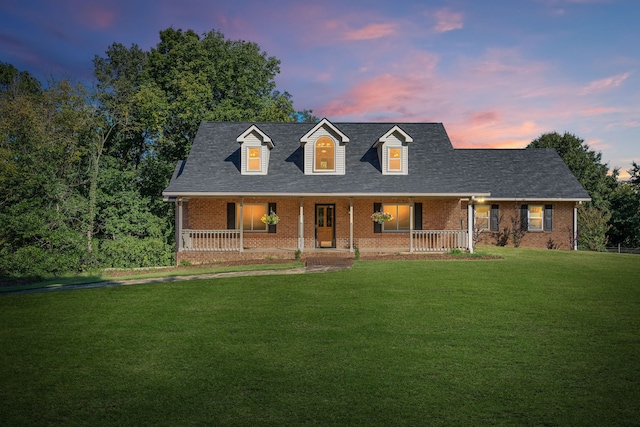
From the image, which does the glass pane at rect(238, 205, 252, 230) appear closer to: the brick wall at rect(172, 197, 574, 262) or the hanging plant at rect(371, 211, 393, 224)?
the brick wall at rect(172, 197, 574, 262)

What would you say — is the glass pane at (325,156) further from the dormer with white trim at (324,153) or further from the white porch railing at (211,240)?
the white porch railing at (211,240)

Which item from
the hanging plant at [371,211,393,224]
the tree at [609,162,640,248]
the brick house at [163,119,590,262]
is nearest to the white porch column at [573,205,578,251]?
the brick house at [163,119,590,262]

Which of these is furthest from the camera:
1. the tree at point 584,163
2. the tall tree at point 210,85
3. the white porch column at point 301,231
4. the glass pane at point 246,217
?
the tree at point 584,163

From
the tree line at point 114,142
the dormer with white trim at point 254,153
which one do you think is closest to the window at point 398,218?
the dormer with white trim at point 254,153

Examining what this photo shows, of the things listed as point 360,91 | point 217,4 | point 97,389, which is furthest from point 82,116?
point 97,389

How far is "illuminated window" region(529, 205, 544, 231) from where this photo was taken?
28844 mm

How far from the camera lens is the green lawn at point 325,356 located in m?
5.10

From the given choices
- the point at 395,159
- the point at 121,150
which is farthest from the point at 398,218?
the point at 121,150

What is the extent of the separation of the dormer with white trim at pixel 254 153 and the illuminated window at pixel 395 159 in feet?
21.1

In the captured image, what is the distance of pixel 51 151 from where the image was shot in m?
26.1

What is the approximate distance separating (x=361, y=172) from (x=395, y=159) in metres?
1.92

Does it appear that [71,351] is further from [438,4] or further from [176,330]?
[438,4]

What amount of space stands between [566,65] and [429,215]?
9428mm

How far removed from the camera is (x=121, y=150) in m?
35.5
